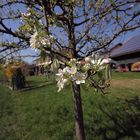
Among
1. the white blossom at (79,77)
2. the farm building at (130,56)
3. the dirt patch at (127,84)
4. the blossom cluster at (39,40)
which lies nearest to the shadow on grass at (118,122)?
the dirt patch at (127,84)

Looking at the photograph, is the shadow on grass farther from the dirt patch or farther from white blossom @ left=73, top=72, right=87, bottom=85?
white blossom @ left=73, top=72, right=87, bottom=85

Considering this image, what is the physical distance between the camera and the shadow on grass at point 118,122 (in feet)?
31.7

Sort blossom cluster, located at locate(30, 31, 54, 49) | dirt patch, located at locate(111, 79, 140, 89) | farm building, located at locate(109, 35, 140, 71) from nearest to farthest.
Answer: blossom cluster, located at locate(30, 31, 54, 49)
dirt patch, located at locate(111, 79, 140, 89)
farm building, located at locate(109, 35, 140, 71)

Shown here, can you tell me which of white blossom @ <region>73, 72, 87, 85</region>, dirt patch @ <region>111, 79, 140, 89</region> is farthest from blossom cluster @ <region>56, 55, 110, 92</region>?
dirt patch @ <region>111, 79, 140, 89</region>

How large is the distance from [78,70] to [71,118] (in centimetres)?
824

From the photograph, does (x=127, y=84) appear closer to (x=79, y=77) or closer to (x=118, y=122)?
(x=118, y=122)

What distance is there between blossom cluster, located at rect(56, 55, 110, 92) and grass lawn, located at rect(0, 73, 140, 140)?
5.71 metres

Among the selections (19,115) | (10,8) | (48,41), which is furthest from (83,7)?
(19,115)

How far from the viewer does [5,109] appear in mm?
15250

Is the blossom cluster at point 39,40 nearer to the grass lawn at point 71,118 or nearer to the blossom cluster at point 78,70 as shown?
the blossom cluster at point 78,70

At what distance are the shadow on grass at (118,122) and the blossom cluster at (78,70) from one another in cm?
647

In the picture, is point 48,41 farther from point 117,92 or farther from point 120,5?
point 117,92

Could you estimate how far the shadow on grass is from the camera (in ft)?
31.7

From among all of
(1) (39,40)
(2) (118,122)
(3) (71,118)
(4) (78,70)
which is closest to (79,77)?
(4) (78,70)
